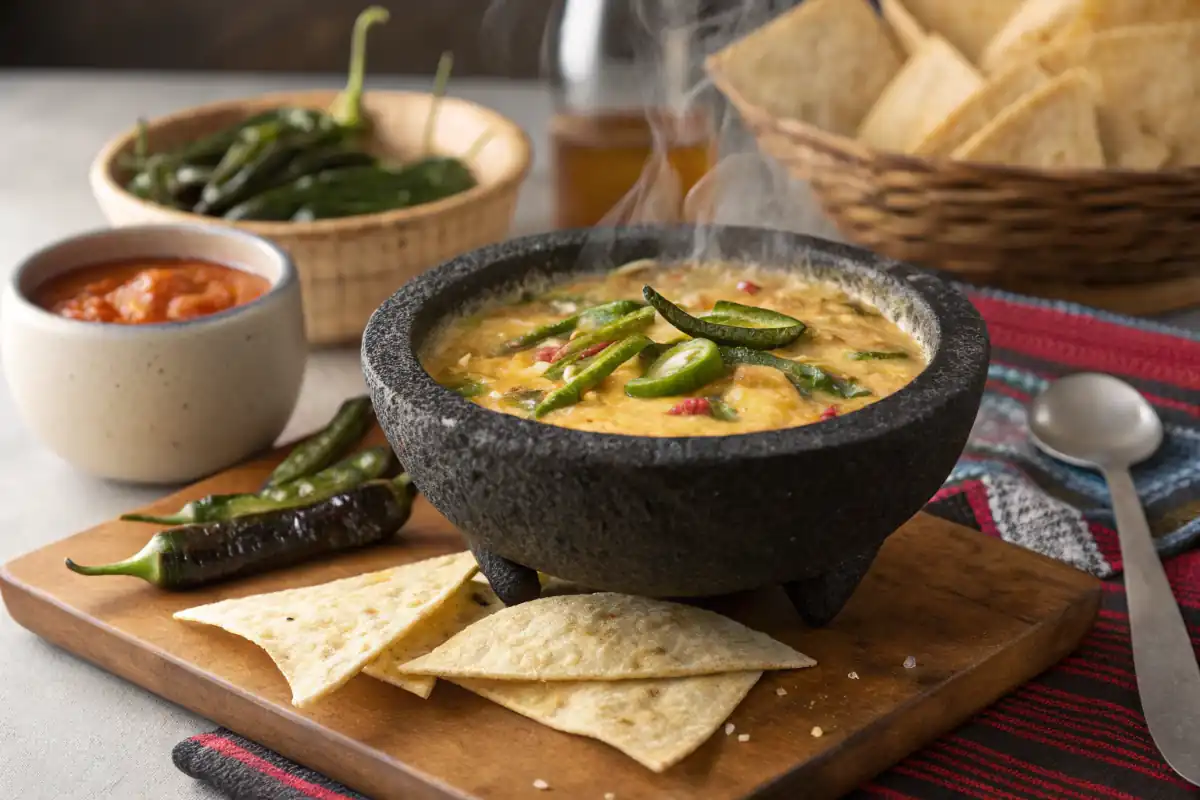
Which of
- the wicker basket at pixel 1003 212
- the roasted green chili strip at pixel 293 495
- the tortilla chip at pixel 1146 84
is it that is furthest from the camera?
the tortilla chip at pixel 1146 84

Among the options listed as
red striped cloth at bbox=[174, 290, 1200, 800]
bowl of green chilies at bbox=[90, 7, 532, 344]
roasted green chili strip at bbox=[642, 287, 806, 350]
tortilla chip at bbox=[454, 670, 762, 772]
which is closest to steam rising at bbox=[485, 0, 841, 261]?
bowl of green chilies at bbox=[90, 7, 532, 344]

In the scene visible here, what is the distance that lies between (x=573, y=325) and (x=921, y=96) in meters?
1.54

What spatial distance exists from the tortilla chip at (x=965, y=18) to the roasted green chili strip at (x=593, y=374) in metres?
1.98

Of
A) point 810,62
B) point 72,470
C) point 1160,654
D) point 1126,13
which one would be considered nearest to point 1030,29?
point 1126,13

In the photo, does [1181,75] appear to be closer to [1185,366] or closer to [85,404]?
A: [1185,366]

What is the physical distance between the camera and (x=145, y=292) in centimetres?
279

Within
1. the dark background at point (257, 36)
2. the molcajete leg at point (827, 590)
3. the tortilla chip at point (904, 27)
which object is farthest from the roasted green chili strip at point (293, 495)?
the dark background at point (257, 36)

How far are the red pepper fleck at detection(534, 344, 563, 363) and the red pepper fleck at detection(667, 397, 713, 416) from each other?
28 centimetres

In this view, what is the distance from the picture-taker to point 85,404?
269cm

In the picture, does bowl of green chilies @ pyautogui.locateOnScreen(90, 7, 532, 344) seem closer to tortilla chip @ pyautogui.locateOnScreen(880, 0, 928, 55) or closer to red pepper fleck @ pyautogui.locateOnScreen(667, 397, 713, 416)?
tortilla chip @ pyautogui.locateOnScreen(880, 0, 928, 55)

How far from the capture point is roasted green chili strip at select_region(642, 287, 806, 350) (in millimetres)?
2162

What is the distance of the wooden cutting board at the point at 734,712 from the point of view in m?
1.87

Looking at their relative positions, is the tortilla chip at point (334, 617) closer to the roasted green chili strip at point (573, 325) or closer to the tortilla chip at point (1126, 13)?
the roasted green chili strip at point (573, 325)

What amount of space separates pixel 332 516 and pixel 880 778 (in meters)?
1.02
